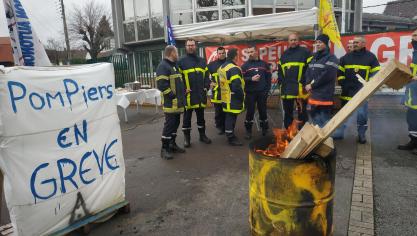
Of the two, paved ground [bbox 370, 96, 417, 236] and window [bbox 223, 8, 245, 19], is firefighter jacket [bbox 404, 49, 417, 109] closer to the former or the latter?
paved ground [bbox 370, 96, 417, 236]

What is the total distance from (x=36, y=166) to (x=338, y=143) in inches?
200

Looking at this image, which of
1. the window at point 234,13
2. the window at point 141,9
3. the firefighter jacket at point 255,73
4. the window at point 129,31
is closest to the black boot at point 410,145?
the firefighter jacket at point 255,73

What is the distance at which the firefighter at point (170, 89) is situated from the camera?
5.09m

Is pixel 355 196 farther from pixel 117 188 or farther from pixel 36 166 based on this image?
pixel 36 166

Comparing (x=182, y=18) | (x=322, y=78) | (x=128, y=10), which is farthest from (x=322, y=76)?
(x=128, y=10)

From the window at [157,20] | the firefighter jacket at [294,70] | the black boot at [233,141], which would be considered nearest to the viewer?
the firefighter jacket at [294,70]

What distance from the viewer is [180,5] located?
15875 millimetres

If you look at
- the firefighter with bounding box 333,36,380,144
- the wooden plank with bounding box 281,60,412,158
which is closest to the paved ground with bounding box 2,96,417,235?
the firefighter with bounding box 333,36,380,144

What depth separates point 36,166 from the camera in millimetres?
2615

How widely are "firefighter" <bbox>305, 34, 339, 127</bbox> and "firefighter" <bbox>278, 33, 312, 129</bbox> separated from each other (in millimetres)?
194

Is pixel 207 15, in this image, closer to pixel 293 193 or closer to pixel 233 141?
pixel 233 141

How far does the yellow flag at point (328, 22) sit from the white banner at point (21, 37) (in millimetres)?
4823

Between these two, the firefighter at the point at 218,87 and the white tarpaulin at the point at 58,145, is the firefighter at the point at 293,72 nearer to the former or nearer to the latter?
the firefighter at the point at 218,87

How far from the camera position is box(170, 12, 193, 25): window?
51.2 ft
